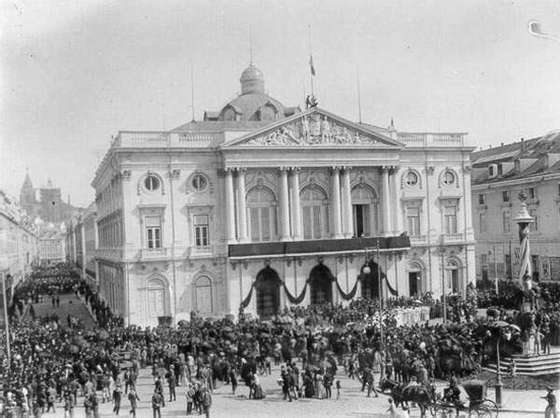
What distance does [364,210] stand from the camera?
164 feet

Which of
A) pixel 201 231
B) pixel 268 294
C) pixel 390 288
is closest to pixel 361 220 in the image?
pixel 390 288

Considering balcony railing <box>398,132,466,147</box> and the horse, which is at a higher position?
balcony railing <box>398,132,466,147</box>

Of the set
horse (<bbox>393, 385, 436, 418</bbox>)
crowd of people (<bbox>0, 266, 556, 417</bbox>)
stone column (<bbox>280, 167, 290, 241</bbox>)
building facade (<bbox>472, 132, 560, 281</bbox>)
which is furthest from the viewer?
building facade (<bbox>472, 132, 560, 281</bbox>)

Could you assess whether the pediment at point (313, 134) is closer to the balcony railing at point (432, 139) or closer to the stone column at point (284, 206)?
the stone column at point (284, 206)

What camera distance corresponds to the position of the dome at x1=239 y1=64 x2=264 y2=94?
206ft

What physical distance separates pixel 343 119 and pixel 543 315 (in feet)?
73.0

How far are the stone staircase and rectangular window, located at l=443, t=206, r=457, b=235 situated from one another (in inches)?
984

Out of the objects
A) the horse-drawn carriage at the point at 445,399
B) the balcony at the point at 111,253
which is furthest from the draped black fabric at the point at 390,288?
the horse-drawn carriage at the point at 445,399

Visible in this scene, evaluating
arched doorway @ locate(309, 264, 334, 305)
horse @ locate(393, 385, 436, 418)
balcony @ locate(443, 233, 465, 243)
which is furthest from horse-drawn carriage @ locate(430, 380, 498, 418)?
balcony @ locate(443, 233, 465, 243)

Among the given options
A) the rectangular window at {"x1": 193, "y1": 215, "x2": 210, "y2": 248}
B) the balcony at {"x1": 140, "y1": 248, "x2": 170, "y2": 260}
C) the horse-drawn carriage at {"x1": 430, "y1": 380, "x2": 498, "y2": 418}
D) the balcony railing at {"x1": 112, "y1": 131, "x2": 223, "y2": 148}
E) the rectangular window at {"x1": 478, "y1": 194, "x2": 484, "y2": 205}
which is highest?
the balcony railing at {"x1": 112, "y1": 131, "x2": 223, "y2": 148}

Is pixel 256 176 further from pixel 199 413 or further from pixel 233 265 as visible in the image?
pixel 199 413

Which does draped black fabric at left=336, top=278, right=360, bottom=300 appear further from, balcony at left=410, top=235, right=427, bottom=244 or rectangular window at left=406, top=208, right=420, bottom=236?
rectangular window at left=406, top=208, right=420, bottom=236

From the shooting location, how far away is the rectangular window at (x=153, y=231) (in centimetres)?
4488

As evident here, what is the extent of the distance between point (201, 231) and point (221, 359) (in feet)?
62.8
